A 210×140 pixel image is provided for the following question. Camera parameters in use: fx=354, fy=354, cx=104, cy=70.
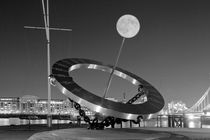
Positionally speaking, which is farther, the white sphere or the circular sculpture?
the white sphere

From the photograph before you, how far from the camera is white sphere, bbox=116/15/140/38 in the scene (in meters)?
13.5

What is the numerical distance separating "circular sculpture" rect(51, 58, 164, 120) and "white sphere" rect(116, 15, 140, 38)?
2.64m

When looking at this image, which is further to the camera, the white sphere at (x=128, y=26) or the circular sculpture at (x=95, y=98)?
the white sphere at (x=128, y=26)

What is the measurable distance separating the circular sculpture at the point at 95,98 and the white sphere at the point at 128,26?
2.64 m

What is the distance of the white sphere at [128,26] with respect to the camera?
13539mm

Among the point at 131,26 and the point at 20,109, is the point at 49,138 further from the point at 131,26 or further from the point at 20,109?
the point at 20,109

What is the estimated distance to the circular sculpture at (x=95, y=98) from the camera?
12.5 m

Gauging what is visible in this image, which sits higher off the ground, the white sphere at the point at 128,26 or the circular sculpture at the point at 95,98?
the white sphere at the point at 128,26

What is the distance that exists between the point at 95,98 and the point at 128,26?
3064 mm

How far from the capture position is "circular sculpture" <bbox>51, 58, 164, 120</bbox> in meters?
12.5

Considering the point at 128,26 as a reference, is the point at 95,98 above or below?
below

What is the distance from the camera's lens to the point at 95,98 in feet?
42.6

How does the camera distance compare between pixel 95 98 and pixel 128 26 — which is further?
pixel 128 26

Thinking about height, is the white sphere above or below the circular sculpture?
above
